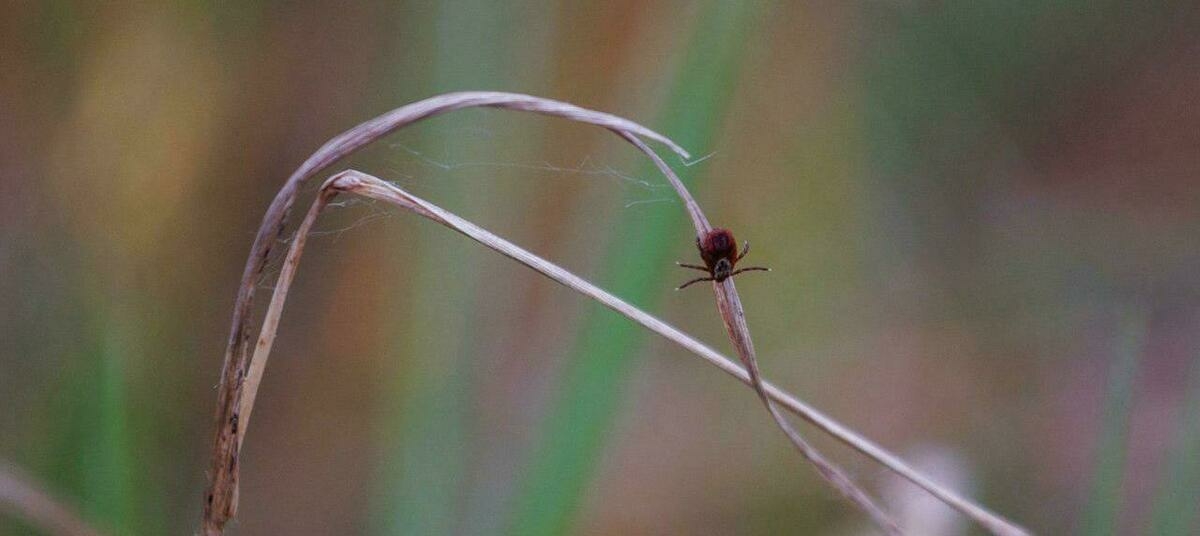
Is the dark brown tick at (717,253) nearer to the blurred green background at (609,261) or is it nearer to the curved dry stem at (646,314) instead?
the curved dry stem at (646,314)

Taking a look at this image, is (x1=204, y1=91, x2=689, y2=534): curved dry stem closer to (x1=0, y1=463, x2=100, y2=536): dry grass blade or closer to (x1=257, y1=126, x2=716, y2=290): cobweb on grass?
(x1=257, y1=126, x2=716, y2=290): cobweb on grass

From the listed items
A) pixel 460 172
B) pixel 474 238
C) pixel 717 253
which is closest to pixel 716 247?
pixel 717 253

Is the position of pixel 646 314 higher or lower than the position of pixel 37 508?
higher

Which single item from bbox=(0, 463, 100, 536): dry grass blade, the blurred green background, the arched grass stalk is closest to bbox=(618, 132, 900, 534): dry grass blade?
the arched grass stalk

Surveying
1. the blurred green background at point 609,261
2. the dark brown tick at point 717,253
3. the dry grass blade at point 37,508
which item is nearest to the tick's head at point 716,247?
the dark brown tick at point 717,253

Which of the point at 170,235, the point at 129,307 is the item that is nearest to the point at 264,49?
the point at 170,235

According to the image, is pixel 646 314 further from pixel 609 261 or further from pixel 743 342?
pixel 609 261

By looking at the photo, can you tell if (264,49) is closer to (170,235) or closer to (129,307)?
(170,235)
